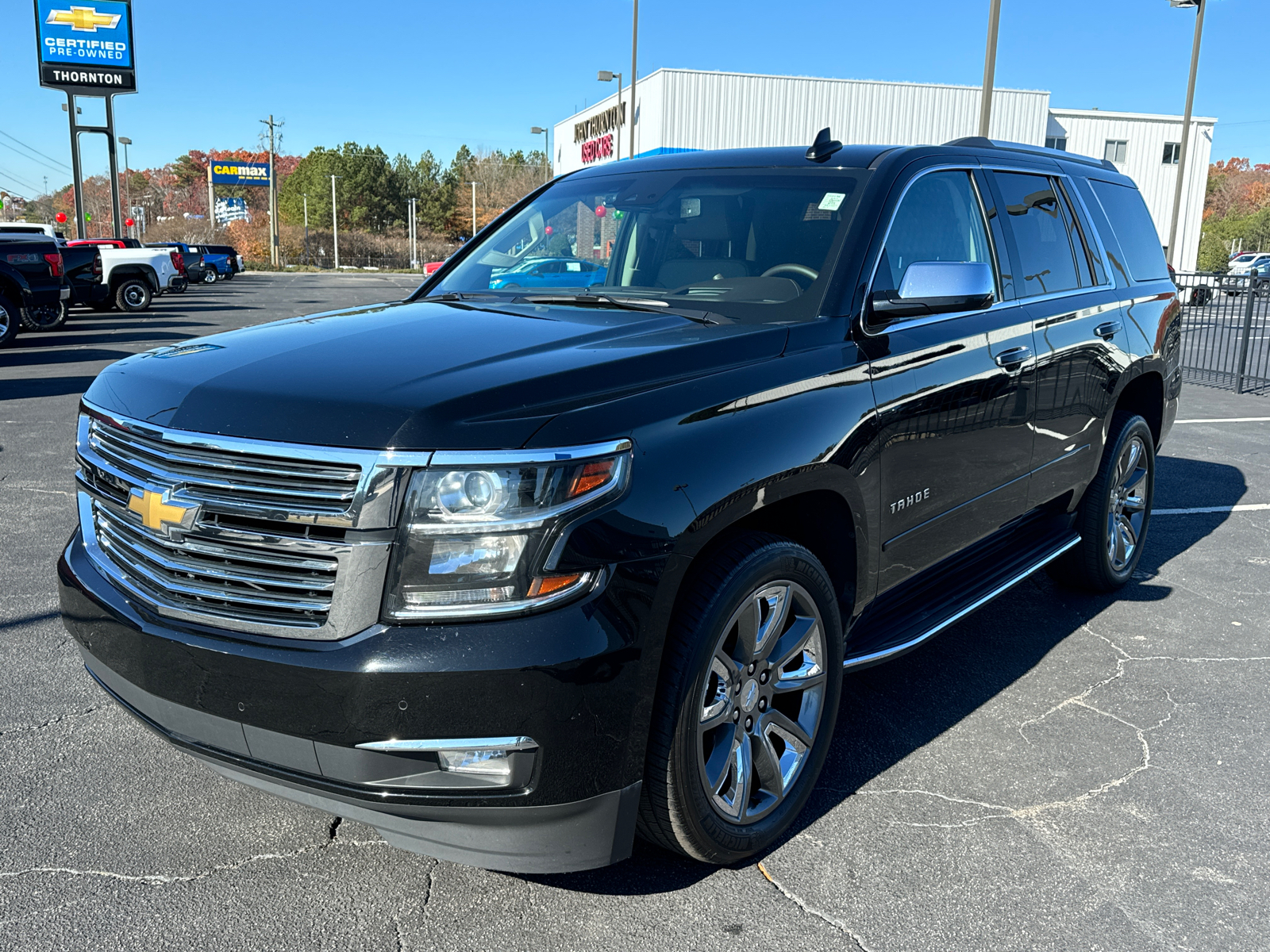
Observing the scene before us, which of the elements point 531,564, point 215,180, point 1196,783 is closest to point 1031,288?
point 1196,783

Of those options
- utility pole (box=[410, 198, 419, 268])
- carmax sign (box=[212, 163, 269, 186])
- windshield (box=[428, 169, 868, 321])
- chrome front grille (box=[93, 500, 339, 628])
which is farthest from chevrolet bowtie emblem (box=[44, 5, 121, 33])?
carmax sign (box=[212, 163, 269, 186])

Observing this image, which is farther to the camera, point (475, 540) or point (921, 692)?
point (921, 692)

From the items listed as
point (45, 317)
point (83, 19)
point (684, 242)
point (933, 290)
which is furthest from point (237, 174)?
point (933, 290)

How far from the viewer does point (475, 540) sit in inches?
86.8

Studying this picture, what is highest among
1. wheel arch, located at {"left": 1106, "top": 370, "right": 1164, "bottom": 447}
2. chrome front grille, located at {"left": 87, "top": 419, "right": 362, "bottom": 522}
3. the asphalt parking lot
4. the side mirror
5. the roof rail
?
the roof rail

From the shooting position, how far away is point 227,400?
94.9 inches

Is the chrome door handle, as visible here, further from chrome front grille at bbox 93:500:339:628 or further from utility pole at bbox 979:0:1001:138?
utility pole at bbox 979:0:1001:138

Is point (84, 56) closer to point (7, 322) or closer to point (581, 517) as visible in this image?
point (7, 322)

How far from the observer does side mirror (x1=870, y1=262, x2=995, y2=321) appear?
3.23 m

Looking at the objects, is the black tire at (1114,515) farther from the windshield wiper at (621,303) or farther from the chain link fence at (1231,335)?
the chain link fence at (1231,335)

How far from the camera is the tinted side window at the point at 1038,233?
4270mm

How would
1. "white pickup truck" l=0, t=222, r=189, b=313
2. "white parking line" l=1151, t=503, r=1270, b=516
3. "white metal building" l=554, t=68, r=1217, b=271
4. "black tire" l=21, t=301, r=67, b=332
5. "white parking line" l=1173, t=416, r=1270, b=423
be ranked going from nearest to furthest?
"white parking line" l=1151, t=503, r=1270, b=516, "white parking line" l=1173, t=416, r=1270, b=423, "black tire" l=21, t=301, r=67, b=332, "white pickup truck" l=0, t=222, r=189, b=313, "white metal building" l=554, t=68, r=1217, b=271

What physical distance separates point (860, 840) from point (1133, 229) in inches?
156

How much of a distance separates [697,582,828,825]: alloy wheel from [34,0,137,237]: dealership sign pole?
4111cm
